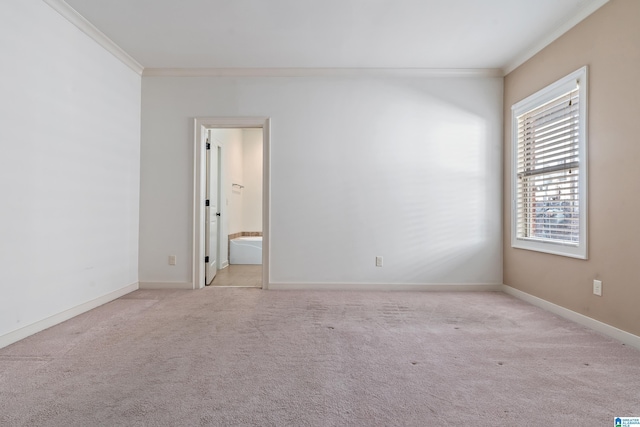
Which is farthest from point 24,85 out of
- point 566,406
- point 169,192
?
point 566,406

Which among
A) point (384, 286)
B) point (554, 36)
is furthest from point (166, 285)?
point (554, 36)

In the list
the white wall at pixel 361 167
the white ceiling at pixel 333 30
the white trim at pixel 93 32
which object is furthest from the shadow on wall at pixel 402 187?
the white trim at pixel 93 32

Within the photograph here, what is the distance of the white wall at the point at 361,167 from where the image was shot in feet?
13.4

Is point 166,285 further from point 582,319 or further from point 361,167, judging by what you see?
point 582,319

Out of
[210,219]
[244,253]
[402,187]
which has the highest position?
[402,187]

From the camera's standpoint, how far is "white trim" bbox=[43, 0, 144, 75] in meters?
2.77

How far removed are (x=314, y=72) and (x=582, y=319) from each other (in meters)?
3.62

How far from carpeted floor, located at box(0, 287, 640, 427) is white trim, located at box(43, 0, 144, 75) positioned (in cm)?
257

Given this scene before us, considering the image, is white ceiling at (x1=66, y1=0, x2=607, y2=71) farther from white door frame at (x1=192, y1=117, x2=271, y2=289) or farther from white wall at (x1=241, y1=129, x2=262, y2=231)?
white wall at (x1=241, y1=129, x2=262, y2=231)

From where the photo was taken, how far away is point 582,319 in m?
2.83

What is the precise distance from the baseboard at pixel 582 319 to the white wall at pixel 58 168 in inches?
171

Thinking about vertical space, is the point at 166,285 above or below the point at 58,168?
below

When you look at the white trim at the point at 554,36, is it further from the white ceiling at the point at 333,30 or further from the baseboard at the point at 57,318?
the baseboard at the point at 57,318

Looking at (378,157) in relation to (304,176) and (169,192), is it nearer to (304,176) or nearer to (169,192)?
(304,176)
